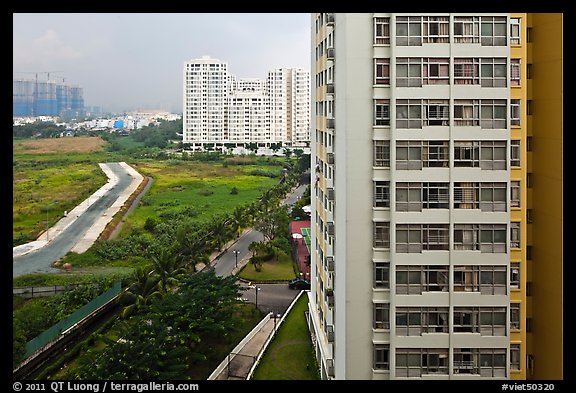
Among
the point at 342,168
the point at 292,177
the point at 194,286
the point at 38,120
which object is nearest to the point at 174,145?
the point at 38,120

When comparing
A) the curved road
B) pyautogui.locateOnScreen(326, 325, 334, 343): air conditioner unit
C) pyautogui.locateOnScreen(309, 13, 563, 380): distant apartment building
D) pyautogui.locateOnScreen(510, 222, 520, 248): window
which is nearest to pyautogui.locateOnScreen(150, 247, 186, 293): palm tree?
the curved road

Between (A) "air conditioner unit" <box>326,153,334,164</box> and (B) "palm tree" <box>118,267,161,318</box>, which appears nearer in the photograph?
(A) "air conditioner unit" <box>326,153,334,164</box>


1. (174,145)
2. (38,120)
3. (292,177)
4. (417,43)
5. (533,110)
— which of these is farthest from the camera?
(174,145)

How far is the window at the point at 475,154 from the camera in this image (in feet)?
6.68

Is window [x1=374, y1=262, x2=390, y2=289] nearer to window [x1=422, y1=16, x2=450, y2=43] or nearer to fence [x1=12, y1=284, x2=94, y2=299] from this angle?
window [x1=422, y1=16, x2=450, y2=43]

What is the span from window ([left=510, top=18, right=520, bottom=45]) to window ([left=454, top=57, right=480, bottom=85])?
0.20 metres

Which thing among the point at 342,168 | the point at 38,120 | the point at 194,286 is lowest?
the point at 194,286

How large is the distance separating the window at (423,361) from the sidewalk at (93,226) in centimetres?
546

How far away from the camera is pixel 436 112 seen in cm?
203

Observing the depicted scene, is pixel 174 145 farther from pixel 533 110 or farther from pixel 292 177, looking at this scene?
pixel 533 110

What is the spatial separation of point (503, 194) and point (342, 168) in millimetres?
708

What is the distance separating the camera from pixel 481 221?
2.05m

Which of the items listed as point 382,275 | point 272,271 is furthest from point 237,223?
point 382,275

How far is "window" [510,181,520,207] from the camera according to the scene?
6.93ft
